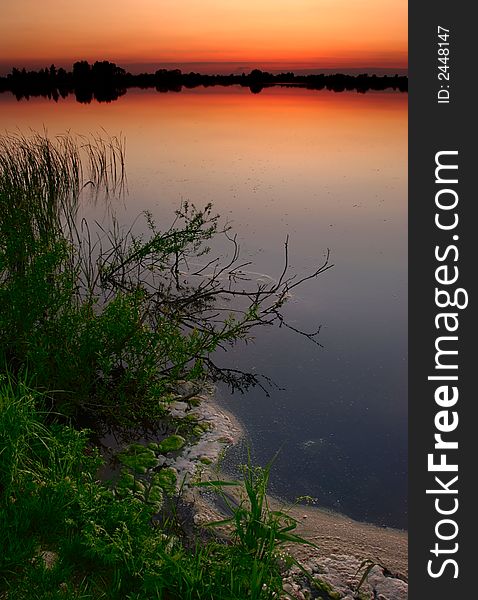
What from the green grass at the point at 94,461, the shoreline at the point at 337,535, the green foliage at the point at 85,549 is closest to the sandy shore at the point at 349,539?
the shoreline at the point at 337,535

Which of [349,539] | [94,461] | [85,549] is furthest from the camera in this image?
[349,539]

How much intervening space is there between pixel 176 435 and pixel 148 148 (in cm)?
1408

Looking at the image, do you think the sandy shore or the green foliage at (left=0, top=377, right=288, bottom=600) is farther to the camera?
the sandy shore

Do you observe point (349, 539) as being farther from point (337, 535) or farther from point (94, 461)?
point (94, 461)

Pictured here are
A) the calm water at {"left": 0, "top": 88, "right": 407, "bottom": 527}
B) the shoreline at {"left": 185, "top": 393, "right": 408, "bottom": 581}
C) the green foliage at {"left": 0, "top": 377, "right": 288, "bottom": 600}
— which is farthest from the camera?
the calm water at {"left": 0, "top": 88, "right": 407, "bottom": 527}

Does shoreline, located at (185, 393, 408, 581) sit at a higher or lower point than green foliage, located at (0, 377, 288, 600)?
lower

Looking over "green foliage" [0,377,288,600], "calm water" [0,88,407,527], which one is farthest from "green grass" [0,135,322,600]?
"calm water" [0,88,407,527]

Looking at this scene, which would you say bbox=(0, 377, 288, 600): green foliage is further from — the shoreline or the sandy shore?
the sandy shore

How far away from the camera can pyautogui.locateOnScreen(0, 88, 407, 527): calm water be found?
4383 mm

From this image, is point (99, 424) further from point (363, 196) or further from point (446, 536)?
point (363, 196)

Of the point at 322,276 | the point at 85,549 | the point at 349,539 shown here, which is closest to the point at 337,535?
the point at 349,539

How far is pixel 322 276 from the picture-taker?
782 centimetres

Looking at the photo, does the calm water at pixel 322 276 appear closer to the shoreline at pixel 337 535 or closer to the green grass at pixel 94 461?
the shoreline at pixel 337 535

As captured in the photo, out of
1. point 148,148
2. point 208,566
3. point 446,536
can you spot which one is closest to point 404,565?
point 446,536
